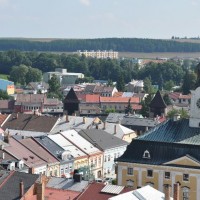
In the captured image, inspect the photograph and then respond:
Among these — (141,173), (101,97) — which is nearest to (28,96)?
(101,97)

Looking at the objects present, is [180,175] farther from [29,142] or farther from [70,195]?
[29,142]

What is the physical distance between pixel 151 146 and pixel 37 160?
→ 18.5 m

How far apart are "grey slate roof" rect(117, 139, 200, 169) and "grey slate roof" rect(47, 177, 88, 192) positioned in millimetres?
5918

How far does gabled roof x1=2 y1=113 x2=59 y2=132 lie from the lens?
10024 centimetres

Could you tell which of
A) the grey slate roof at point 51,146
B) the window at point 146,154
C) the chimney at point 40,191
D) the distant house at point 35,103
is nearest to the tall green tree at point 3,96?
the distant house at point 35,103

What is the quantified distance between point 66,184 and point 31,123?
4920 cm

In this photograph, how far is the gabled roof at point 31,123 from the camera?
100238 millimetres

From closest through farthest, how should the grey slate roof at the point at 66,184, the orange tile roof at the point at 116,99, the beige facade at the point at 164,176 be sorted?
the grey slate roof at the point at 66,184, the beige facade at the point at 164,176, the orange tile roof at the point at 116,99

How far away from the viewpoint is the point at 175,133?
56781 millimetres

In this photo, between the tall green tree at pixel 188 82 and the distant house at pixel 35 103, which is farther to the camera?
the tall green tree at pixel 188 82

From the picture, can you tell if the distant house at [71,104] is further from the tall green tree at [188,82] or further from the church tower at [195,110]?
the church tower at [195,110]

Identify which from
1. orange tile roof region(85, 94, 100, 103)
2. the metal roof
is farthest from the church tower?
orange tile roof region(85, 94, 100, 103)

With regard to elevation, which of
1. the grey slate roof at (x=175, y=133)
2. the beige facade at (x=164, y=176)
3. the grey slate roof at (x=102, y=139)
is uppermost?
the grey slate roof at (x=175, y=133)

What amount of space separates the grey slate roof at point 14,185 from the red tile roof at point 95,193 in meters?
3.56
